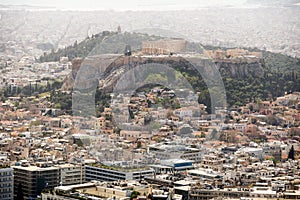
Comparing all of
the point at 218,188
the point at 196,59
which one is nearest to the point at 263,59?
the point at 196,59

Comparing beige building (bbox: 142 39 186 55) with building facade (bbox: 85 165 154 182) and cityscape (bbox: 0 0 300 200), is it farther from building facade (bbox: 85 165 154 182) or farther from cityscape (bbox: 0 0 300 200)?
building facade (bbox: 85 165 154 182)

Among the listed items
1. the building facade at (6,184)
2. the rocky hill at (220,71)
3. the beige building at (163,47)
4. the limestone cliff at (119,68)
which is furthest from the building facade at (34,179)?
the beige building at (163,47)

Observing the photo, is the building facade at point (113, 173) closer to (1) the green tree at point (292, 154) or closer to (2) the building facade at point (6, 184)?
(2) the building facade at point (6, 184)

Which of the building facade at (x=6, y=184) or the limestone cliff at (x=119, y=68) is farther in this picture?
the limestone cliff at (x=119, y=68)

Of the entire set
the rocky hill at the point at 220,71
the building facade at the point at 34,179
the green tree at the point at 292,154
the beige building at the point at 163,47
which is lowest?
the building facade at the point at 34,179

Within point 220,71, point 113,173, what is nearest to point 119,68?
point 220,71

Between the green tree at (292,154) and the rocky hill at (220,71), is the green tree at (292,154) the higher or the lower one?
the lower one

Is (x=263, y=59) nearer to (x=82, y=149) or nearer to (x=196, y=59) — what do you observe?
(x=196, y=59)

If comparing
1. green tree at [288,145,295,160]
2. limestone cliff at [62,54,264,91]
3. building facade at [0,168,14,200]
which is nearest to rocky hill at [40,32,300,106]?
limestone cliff at [62,54,264,91]
